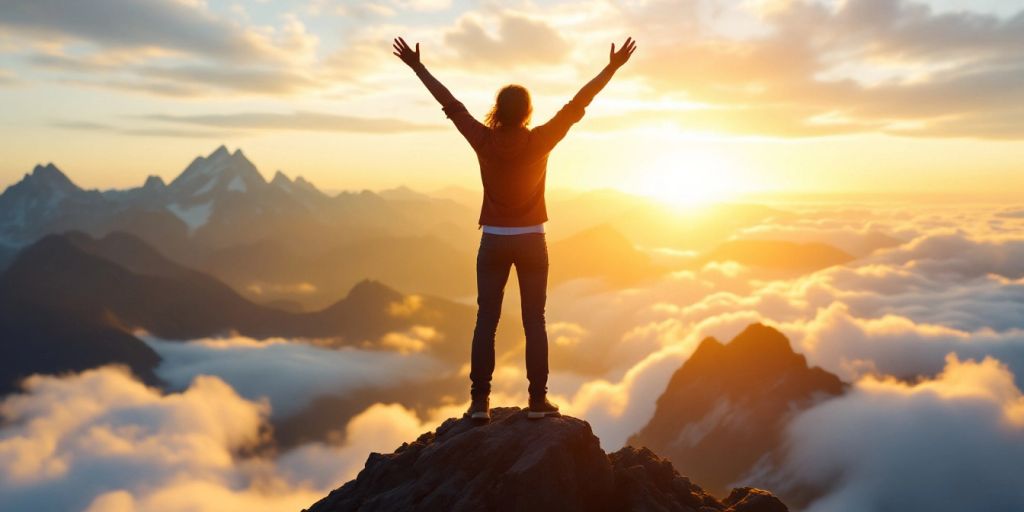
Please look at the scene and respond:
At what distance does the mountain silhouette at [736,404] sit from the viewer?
467 ft

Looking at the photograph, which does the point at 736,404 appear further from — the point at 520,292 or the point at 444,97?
the point at 444,97

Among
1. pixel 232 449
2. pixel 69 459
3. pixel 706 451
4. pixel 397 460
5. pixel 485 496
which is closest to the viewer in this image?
pixel 485 496

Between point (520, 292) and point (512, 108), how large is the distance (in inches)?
102

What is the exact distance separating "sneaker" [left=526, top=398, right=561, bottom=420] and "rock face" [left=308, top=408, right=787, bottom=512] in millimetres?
120

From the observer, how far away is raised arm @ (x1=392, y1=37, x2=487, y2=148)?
9172 mm

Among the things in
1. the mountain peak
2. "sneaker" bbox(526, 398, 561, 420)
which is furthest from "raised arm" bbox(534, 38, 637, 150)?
the mountain peak

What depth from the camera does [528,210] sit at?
30.9 ft

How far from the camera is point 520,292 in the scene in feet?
29.9

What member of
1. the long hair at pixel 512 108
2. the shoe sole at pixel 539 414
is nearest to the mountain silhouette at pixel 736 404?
the shoe sole at pixel 539 414

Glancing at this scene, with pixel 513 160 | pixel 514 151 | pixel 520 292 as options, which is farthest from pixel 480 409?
pixel 514 151

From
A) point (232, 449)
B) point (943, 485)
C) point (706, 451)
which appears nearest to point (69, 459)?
point (232, 449)

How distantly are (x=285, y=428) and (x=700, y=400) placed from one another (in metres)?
125

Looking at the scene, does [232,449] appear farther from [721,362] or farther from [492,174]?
[492,174]

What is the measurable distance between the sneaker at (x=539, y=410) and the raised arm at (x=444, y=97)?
13.6ft
